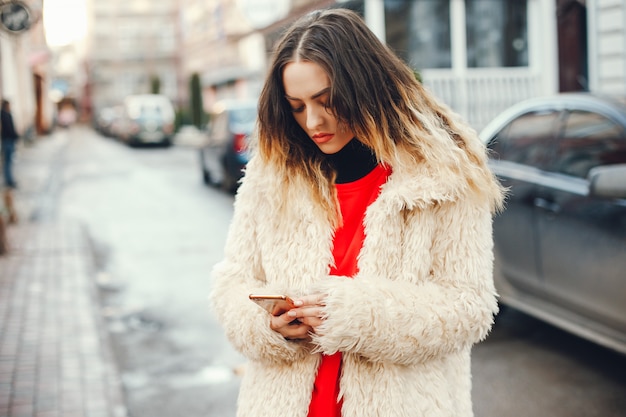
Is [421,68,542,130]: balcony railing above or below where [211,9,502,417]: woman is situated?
above

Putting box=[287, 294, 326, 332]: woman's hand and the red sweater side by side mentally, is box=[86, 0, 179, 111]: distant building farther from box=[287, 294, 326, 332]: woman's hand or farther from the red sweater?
box=[287, 294, 326, 332]: woman's hand

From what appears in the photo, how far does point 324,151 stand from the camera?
186 centimetres

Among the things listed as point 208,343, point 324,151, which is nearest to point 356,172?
point 324,151

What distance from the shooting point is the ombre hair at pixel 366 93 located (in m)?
1.76

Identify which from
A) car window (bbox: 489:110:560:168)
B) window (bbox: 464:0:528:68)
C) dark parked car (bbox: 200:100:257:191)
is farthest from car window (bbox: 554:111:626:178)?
window (bbox: 464:0:528:68)

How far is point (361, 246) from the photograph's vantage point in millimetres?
1812

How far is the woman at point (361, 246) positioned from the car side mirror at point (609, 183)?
2.57 m

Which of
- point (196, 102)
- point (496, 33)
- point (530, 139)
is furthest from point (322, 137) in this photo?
point (196, 102)

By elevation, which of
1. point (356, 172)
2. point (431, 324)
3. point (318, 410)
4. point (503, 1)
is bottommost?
point (318, 410)

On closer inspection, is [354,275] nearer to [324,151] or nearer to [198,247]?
[324,151]

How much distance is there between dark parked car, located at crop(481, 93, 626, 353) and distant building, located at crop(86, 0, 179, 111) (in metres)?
69.0

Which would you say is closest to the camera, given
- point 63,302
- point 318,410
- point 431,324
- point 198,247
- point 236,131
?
point 431,324

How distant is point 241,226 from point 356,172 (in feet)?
1.06

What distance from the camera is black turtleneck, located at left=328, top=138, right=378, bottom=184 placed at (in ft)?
6.18
